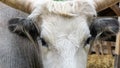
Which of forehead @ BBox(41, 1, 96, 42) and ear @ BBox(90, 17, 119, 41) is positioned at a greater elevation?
forehead @ BBox(41, 1, 96, 42)

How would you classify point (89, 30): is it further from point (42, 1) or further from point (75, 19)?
point (42, 1)

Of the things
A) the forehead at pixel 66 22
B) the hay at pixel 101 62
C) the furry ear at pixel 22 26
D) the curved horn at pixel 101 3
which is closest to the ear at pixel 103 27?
the curved horn at pixel 101 3

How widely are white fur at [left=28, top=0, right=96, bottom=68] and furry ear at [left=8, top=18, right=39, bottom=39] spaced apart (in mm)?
201

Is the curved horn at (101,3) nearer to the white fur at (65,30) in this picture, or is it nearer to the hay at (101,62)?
the white fur at (65,30)

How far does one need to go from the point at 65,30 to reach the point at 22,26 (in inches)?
34.6

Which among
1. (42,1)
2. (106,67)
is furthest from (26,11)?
(106,67)

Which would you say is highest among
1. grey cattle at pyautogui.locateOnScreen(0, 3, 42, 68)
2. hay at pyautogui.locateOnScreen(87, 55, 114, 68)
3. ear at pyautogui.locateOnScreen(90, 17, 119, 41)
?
ear at pyautogui.locateOnScreen(90, 17, 119, 41)

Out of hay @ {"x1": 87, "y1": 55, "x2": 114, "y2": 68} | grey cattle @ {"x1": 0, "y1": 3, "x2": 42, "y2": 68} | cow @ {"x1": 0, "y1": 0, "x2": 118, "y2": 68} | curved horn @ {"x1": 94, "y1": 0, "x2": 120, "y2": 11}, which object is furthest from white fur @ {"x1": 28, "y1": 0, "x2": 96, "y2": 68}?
hay @ {"x1": 87, "y1": 55, "x2": 114, "y2": 68}

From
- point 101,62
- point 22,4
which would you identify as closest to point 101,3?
point 22,4

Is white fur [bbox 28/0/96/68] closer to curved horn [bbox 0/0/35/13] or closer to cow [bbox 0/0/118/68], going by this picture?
cow [bbox 0/0/118/68]

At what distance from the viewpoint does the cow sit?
5.03 m

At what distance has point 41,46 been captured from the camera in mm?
5406

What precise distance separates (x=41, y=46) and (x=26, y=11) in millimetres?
563

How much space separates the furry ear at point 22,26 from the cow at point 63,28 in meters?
0.03
